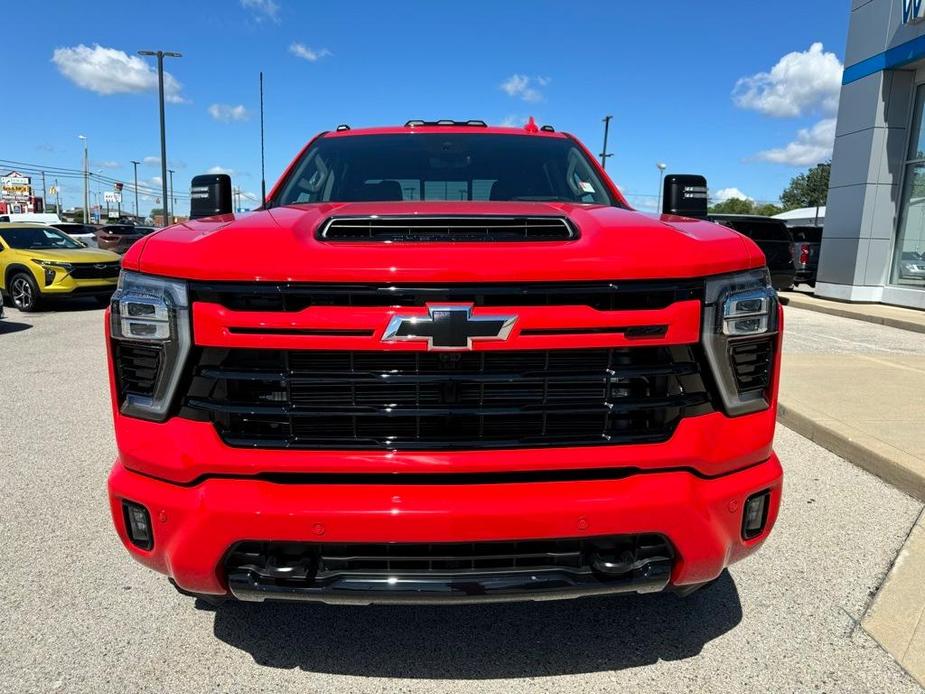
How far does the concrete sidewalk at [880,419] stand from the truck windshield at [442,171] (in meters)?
2.17

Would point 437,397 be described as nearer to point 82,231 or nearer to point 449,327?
point 449,327

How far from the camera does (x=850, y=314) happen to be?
1312 centimetres

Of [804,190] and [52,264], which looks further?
[804,190]

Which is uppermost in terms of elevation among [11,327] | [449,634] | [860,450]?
[860,450]

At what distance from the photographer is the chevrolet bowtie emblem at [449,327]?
1.90 meters

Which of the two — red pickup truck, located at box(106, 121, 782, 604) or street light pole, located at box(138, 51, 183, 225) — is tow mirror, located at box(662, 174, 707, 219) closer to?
red pickup truck, located at box(106, 121, 782, 604)

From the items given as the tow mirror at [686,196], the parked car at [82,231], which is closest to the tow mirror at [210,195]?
the tow mirror at [686,196]

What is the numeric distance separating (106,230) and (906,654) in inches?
1386

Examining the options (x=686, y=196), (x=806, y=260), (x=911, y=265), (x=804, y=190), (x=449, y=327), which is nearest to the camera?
(x=449, y=327)

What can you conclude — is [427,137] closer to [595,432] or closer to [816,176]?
[595,432]

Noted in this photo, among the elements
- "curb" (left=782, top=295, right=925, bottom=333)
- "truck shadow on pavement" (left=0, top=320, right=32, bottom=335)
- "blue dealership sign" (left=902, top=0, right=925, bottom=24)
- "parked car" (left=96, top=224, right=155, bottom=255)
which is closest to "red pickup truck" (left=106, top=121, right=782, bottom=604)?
"truck shadow on pavement" (left=0, top=320, right=32, bottom=335)

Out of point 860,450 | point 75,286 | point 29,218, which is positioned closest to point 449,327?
point 860,450

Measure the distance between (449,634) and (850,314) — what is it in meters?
13.2

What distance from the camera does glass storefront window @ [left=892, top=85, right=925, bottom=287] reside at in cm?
1377
